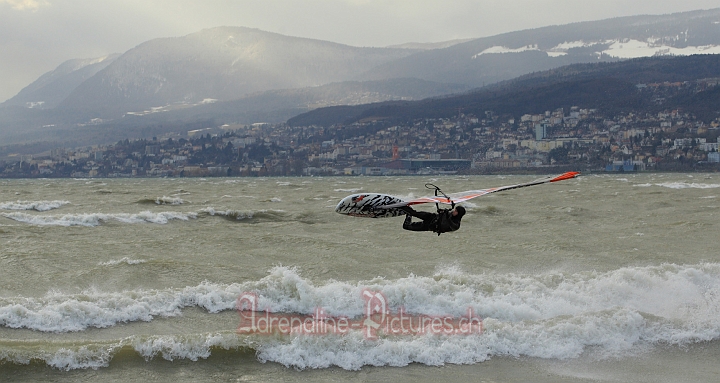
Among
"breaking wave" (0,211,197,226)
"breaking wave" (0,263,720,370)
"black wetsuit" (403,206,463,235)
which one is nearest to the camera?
"black wetsuit" (403,206,463,235)

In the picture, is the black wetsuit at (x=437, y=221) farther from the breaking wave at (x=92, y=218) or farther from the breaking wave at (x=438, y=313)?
the breaking wave at (x=92, y=218)

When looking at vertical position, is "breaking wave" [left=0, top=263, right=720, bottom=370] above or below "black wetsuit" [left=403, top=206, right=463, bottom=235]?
below

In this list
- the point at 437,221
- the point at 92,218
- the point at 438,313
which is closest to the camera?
the point at 437,221

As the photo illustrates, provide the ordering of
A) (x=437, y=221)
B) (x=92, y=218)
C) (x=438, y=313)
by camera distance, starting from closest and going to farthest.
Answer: (x=437, y=221) → (x=438, y=313) → (x=92, y=218)

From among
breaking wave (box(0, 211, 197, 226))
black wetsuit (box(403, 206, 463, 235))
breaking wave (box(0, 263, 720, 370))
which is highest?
black wetsuit (box(403, 206, 463, 235))

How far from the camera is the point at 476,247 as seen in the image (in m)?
28.5

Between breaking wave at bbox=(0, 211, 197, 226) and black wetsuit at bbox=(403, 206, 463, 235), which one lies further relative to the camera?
breaking wave at bbox=(0, 211, 197, 226)

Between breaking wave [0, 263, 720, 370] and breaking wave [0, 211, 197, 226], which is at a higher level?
breaking wave [0, 211, 197, 226]

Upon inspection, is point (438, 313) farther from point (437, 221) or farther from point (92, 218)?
→ point (92, 218)

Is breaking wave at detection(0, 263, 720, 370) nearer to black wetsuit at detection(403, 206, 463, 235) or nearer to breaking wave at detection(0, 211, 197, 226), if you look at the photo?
black wetsuit at detection(403, 206, 463, 235)

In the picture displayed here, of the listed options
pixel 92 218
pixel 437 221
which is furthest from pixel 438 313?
pixel 92 218

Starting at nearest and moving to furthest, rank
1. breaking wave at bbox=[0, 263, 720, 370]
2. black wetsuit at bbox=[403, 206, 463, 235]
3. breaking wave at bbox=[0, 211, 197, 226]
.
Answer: black wetsuit at bbox=[403, 206, 463, 235], breaking wave at bbox=[0, 263, 720, 370], breaking wave at bbox=[0, 211, 197, 226]

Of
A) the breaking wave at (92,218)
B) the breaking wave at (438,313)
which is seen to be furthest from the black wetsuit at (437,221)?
the breaking wave at (92,218)

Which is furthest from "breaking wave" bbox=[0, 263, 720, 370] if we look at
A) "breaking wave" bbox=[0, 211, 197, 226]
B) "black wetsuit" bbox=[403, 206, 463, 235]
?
"breaking wave" bbox=[0, 211, 197, 226]
